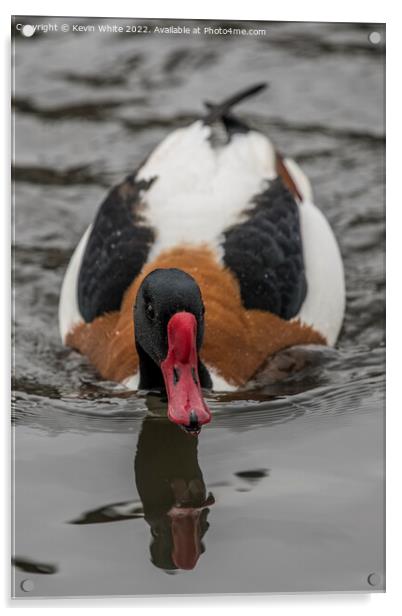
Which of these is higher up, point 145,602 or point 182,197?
point 182,197

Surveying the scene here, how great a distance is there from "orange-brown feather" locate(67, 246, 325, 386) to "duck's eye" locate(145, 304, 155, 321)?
0.54 metres

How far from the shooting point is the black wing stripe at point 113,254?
22.4 feet

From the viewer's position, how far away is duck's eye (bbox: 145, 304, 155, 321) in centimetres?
594

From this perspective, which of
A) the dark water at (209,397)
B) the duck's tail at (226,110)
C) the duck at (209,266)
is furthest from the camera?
the duck's tail at (226,110)

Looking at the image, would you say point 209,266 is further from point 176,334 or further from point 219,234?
point 176,334

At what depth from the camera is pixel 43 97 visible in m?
8.19

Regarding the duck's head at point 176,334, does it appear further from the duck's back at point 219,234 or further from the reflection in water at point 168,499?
the duck's back at point 219,234

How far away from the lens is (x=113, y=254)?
691 cm

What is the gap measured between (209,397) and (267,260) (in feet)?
2.95

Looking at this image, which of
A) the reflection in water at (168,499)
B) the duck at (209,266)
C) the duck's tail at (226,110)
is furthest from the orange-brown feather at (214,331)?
the duck's tail at (226,110)

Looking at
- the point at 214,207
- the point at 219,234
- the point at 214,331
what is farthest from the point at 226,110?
the point at 214,331

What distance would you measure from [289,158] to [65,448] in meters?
3.46

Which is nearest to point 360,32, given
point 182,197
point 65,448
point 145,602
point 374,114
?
point 374,114
